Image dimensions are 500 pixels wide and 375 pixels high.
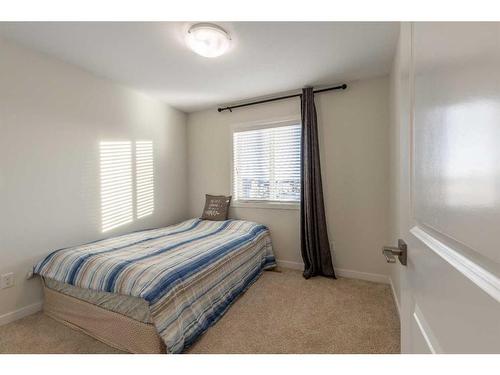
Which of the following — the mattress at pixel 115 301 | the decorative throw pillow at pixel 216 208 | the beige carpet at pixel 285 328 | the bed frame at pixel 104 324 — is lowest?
the beige carpet at pixel 285 328

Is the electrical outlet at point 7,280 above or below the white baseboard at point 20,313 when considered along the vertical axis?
above

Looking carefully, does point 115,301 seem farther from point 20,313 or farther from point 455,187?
point 455,187

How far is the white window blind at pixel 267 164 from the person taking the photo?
2971mm

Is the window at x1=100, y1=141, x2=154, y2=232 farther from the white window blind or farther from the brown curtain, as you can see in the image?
the brown curtain

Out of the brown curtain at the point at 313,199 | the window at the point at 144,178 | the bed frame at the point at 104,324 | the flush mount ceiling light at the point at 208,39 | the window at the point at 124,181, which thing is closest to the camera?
the bed frame at the point at 104,324

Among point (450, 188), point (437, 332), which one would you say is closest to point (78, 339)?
point (437, 332)

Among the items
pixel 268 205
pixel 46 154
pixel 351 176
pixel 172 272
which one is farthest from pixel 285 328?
pixel 46 154

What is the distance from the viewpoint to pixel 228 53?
2.04 metres

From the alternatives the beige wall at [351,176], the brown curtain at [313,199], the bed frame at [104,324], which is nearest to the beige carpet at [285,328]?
the bed frame at [104,324]

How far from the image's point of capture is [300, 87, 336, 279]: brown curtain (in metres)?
2.66

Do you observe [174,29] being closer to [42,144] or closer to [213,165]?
[42,144]

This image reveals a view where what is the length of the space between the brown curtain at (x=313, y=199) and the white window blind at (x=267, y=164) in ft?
0.83

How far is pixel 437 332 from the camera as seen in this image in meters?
0.48

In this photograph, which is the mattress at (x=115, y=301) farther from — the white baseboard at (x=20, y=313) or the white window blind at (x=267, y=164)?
the white window blind at (x=267, y=164)
